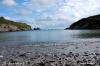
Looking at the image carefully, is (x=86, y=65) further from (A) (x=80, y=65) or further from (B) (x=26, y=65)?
(B) (x=26, y=65)

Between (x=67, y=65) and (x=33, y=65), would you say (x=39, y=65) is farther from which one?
(x=67, y=65)

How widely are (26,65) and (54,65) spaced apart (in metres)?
2.77

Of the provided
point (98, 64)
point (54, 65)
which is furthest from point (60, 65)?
point (98, 64)

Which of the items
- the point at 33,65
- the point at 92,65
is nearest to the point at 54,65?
the point at 33,65

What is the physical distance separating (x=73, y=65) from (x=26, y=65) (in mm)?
4591

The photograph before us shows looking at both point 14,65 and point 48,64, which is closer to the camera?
point 14,65

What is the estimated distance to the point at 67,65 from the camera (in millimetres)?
22219

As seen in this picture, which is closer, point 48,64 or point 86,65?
point 86,65

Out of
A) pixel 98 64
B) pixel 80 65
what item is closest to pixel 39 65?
pixel 80 65

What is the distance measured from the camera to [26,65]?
74.8 feet

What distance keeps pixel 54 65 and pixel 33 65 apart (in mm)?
2098

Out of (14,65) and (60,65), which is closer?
(14,65)

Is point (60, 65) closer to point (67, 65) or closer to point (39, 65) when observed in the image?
point (67, 65)

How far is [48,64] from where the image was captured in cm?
2320
